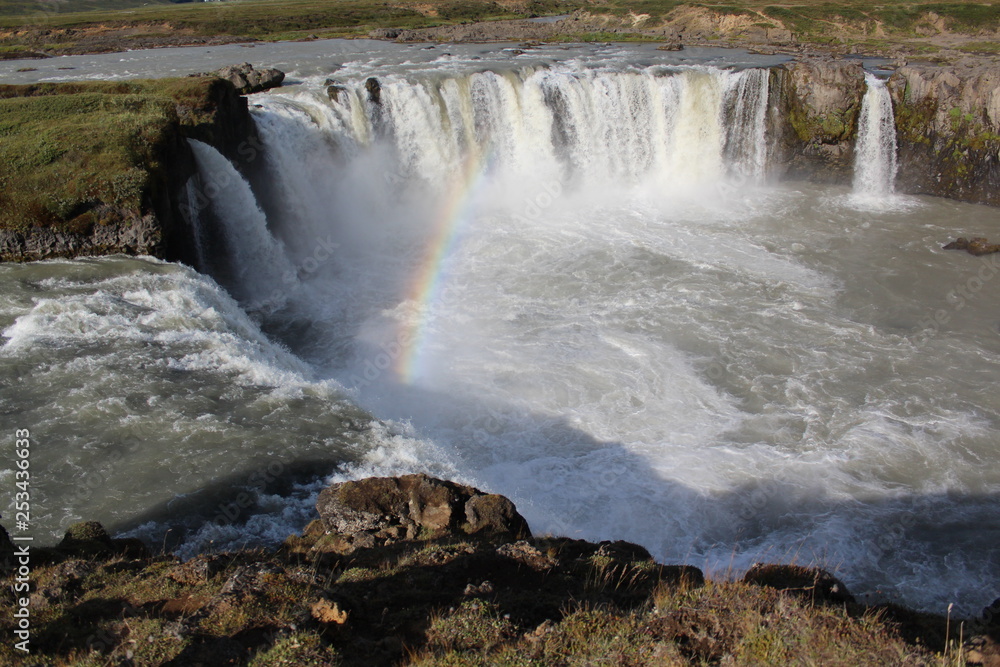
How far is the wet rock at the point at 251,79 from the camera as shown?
939 inches

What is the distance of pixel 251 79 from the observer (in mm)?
24141

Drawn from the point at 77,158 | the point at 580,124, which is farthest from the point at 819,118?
the point at 77,158

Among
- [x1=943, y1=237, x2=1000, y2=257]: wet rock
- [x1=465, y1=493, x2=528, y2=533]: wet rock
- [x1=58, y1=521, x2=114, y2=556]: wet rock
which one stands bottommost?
[x1=943, y1=237, x2=1000, y2=257]: wet rock

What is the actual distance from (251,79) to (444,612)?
23.2 meters

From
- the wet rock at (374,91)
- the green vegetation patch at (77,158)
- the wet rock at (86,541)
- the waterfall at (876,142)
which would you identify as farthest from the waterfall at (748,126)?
the wet rock at (86,541)

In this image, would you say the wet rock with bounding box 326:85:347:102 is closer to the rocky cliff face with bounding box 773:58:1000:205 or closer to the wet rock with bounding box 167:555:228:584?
the rocky cliff face with bounding box 773:58:1000:205

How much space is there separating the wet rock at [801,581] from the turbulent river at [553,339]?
3.38 feet

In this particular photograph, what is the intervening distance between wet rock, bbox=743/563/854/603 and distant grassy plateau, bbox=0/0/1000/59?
40665 mm

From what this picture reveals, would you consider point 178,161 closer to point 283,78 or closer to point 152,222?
point 152,222

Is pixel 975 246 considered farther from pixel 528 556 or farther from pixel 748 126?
pixel 528 556

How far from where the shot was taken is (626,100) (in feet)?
86.2

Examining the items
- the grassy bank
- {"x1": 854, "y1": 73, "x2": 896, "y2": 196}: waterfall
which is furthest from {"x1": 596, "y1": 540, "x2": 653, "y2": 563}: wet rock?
{"x1": 854, "y1": 73, "x2": 896, "y2": 196}: waterfall

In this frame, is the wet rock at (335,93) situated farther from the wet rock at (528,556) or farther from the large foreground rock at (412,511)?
the wet rock at (528,556)

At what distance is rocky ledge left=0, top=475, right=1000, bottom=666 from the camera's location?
15.9 ft
